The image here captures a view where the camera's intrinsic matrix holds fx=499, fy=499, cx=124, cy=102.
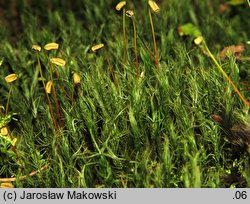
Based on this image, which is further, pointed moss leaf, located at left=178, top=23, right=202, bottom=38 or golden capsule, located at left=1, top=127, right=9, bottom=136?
pointed moss leaf, located at left=178, top=23, right=202, bottom=38

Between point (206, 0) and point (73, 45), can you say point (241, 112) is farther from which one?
point (206, 0)

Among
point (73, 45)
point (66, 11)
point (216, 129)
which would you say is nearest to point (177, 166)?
point (216, 129)

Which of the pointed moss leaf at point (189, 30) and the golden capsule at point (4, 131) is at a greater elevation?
the pointed moss leaf at point (189, 30)

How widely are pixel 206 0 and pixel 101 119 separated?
179 centimetres

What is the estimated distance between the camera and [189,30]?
3.60m

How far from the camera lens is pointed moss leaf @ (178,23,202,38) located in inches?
140

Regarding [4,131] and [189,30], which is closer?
[4,131]

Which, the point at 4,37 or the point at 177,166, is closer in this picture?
the point at 177,166

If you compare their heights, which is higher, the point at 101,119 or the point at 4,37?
the point at 4,37

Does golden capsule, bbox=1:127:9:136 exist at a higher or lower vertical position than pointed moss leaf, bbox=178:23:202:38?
Answer: lower

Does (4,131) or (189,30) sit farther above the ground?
(189,30)

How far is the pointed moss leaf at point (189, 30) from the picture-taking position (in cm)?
356

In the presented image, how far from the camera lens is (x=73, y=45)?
11.6 feet
